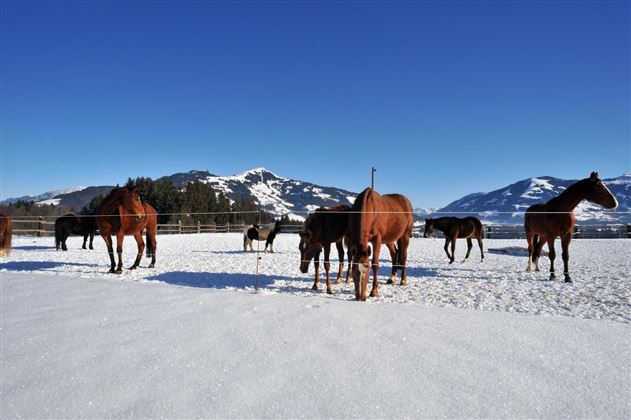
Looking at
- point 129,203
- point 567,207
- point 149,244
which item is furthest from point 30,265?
point 567,207

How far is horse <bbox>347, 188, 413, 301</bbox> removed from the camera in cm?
491

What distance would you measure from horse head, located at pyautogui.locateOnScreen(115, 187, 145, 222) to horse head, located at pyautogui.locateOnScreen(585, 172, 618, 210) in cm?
1019

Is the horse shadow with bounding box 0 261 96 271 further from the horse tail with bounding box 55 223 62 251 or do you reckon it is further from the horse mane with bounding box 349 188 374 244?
the horse mane with bounding box 349 188 374 244

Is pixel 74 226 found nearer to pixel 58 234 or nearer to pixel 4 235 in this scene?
pixel 58 234

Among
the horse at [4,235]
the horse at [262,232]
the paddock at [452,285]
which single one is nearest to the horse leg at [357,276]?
the paddock at [452,285]

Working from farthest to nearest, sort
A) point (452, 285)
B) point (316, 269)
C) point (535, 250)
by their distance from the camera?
1. point (535, 250)
2. point (452, 285)
3. point (316, 269)

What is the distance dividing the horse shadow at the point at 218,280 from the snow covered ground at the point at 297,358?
63.0 inches

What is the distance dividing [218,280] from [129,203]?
3.18 meters

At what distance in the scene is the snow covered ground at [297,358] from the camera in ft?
6.40

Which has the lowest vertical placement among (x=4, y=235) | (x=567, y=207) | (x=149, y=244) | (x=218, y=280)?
(x=218, y=280)

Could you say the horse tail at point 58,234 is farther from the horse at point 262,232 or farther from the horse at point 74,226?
the horse at point 262,232

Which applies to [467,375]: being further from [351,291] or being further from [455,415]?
→ [351,291]

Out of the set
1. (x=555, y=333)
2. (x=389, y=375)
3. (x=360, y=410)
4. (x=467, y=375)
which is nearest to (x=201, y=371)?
(x=360, y=410)

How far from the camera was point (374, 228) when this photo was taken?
18.2 feet
